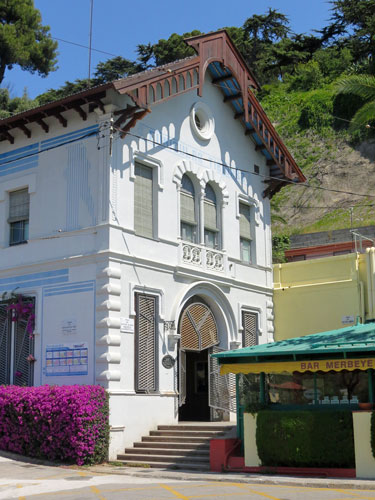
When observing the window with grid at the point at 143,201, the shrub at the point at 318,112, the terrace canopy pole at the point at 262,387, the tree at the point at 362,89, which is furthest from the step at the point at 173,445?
the shrub at the point at 318,112

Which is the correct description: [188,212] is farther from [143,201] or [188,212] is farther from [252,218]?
[252,218]

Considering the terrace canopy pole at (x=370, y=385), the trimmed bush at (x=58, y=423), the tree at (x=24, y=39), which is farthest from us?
the tree at (x=24, y=39)

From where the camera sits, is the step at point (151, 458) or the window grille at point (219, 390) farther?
the window grille at point (219, 390)

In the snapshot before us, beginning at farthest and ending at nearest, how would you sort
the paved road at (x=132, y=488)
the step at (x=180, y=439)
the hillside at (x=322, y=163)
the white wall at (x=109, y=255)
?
the hillside at (x=322, y=163), the step at (x=180, y=439), the white wall at (x=109, y=255), the paved road at (x=132, y=488)

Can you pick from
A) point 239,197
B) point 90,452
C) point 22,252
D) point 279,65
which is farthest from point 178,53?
point 90,452

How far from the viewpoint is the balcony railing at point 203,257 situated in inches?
819

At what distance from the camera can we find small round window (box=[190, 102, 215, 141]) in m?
22.5

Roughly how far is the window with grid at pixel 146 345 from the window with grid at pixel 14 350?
2.90 meters

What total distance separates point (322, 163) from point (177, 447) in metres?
39.5

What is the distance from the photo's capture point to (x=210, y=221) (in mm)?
22578

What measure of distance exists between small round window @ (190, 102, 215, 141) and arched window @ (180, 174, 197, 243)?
1.68m

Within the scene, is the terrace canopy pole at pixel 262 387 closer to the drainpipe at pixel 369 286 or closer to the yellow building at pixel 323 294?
the yellow building at pixel 323 294

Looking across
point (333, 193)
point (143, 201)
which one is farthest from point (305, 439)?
point (333, 193)

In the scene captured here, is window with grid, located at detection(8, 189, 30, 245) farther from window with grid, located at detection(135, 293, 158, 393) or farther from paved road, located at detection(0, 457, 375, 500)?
paved road, located at detection(0, 457, 375, 500)
